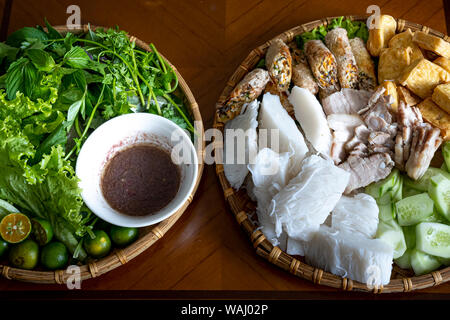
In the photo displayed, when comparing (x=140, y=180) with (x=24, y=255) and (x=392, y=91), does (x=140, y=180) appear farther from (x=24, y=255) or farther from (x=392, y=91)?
(x=392, y=91)

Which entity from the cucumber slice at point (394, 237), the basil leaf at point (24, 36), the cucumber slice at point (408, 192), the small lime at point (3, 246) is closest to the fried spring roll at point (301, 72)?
Result: the cucumber slice at point (408, 192)

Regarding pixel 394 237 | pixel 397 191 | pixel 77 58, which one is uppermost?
pixel 77 58

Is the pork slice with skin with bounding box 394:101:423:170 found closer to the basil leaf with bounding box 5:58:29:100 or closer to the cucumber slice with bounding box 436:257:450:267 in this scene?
the cucumber slice with bounding box 436:257:450:267

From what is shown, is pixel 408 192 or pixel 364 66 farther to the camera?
pixel 364 66

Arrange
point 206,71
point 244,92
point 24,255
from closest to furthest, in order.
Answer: point 24,255, point 244,92, point 206,71

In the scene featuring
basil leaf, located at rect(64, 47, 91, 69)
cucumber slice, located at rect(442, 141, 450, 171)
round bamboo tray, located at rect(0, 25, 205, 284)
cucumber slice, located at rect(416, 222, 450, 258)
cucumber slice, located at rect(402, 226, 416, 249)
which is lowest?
round bamboo tray, located at rect(0, 25, 205, 284)

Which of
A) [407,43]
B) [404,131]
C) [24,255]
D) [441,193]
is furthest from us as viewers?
[407,43]

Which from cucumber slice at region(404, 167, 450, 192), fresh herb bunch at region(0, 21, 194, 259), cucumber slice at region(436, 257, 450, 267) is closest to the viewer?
fresh herb bunch at region(0, 21, 194, 259)

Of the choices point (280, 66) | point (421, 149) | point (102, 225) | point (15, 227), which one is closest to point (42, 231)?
point (15, 227)

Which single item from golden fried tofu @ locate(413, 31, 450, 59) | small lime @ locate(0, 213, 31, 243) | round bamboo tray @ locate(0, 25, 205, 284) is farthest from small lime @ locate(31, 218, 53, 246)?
golden fried tofu @ locate(413, 31, 450, 59)
